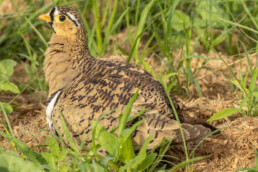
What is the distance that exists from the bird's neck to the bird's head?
0.20 feet

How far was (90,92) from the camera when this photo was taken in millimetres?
3277

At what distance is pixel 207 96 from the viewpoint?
14.2 ft

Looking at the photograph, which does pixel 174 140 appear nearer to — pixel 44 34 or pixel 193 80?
pixel 193 80

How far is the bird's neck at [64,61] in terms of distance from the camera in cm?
359

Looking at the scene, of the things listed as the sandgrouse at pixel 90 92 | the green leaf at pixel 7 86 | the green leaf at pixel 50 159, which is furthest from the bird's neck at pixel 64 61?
the green leaf at pixel 50 159

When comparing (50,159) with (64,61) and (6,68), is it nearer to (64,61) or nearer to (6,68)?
(64,61)

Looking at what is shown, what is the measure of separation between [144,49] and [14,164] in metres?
2.24

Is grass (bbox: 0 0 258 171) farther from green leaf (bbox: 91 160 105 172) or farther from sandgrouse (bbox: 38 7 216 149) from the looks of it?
sandgrouse (bbox: 38 7 216 149)

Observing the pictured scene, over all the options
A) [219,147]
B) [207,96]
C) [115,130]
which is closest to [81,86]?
[115,130]

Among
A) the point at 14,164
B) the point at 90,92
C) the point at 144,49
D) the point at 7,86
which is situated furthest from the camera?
the point at 144,49

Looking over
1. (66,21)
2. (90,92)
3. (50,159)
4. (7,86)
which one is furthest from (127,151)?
(7,86)

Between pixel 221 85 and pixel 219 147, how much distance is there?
1469mm

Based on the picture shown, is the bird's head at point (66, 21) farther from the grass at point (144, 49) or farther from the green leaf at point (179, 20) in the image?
the green leaf at point (179, 20)

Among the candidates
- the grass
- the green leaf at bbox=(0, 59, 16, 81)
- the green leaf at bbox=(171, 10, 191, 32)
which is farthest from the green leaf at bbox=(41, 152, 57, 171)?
Result: the green leaf at bbox=(171, 10, 191, 32)
